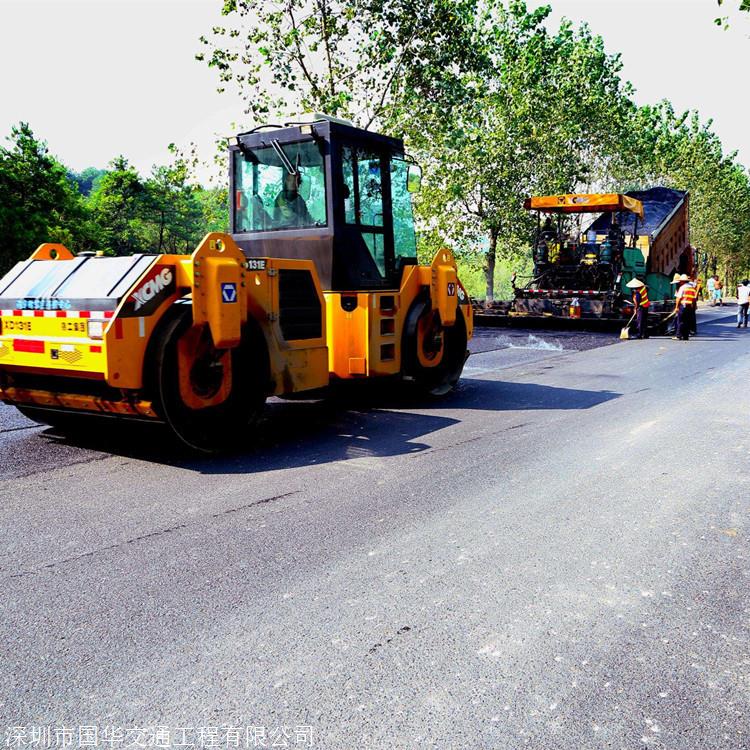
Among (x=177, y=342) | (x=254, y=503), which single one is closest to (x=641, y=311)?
(x=177, y=342)

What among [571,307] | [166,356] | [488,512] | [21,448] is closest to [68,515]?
[166,356]

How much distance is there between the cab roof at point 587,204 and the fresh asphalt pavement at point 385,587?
12.5 meters

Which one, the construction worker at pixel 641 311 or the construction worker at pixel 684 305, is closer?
the construction worker at pixel 684 305

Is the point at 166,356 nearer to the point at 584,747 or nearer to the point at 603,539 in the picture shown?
the point at 603,539

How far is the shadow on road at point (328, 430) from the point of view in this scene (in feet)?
19.8

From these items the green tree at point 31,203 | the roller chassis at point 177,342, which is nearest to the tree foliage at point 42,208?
the green tree at point 31,203

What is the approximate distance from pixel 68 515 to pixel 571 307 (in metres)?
15.4

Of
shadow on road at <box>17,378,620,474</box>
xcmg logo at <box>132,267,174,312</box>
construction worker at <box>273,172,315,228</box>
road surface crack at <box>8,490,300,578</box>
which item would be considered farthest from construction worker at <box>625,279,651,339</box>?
road surface crack at <box>8,490,300,578</box>

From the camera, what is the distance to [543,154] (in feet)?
88.8

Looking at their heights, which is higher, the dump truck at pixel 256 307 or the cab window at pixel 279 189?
the cab window at pixel 279 189

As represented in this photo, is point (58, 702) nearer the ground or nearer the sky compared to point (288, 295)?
nearer the ground

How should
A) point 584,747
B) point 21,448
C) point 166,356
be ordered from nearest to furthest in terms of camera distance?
1. point 584,747
2. point 166,356
3. point 21,448

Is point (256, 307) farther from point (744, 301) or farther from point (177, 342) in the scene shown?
point (744, 301)

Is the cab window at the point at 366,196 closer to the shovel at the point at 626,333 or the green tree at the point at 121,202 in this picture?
the shovel at the point at 626,333
